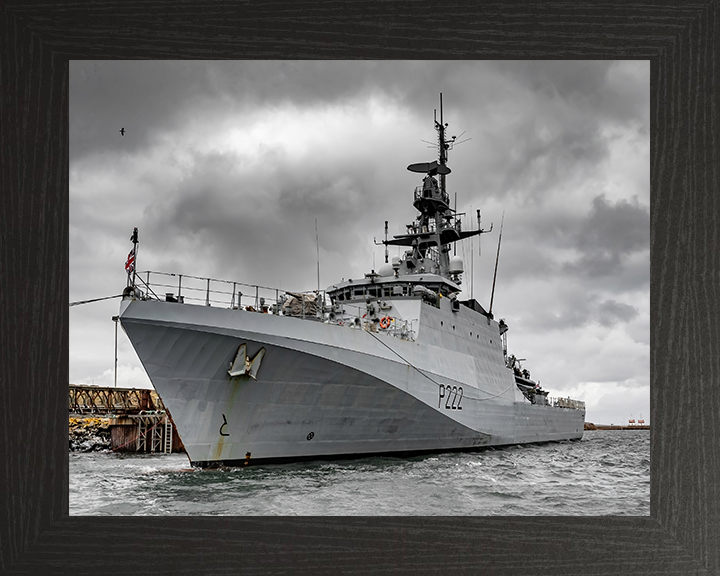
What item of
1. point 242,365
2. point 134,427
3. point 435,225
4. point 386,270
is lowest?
point 134,427

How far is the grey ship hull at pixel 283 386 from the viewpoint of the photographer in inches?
299

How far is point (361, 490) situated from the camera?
682 centimetres

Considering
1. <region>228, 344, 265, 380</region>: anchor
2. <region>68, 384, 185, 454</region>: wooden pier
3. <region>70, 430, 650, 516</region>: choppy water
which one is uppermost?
<region>228, 344, 265, 380</region>: anchor

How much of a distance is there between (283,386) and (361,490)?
1.90 m

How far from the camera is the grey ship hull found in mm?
7586

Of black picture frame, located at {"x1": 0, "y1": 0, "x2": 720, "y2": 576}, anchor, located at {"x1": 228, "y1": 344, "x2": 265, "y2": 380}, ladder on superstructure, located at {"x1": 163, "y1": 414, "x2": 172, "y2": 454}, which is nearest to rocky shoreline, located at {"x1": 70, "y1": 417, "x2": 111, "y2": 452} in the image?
ladder on superstructure, located at {"x1": 163, "y1": 414, "x2": 172, "y2": 454}

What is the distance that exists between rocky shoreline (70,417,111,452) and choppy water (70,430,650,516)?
803cm

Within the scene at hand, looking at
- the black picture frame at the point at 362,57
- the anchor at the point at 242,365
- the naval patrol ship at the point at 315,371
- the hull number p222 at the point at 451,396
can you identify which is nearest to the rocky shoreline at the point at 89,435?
the naval patrol ship at the point at 315,371

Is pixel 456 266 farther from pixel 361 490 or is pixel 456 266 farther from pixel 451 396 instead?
pixel 361 490

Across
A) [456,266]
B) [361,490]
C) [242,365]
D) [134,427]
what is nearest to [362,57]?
[361,490]

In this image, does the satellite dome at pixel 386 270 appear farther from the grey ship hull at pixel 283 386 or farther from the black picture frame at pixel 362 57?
the black picture frame at pixel 362 57

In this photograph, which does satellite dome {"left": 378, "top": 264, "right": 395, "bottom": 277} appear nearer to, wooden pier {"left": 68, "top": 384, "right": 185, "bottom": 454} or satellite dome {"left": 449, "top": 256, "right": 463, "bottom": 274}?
satellite dome {"left": 449, "top": 256, "right": 463, "bottom": 274}

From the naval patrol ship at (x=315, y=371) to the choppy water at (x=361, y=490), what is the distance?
1.42 ft

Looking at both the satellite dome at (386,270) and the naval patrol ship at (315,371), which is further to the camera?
the satellite dome at (386,270)
